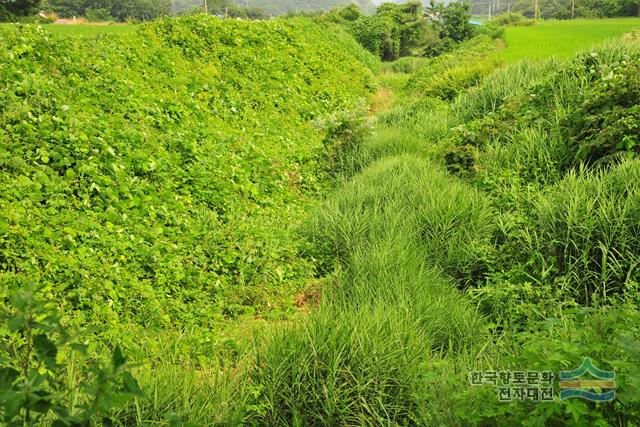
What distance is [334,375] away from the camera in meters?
2.79

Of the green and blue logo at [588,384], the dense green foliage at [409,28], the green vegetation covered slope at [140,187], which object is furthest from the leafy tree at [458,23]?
the green and blue logo at [588,384]

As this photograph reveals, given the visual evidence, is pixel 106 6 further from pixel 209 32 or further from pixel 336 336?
pixel 336 336

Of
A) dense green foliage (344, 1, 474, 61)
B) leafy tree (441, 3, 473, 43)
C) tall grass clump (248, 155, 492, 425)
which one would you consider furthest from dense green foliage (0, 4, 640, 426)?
leafy tree (441, 3, 473, 43)

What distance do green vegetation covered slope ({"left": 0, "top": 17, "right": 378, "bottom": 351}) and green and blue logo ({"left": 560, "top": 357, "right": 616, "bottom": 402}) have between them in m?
2.65

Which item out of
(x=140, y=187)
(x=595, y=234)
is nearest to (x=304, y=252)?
(x=140, y=187)

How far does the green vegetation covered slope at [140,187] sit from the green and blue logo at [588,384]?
265 centimetres

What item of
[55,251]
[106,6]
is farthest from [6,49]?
[106,6]

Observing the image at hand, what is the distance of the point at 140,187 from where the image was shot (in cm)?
521

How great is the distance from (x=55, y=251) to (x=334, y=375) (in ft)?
8.62

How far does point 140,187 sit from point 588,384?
178 inches

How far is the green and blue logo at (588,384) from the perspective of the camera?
75.5 inches

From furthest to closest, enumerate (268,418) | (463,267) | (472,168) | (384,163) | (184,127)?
1. (184,127)
2. (384,163)
3. (472,168)
4. (463,267)
5. (268,418)

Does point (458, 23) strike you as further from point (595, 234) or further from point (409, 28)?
point (595, 234)

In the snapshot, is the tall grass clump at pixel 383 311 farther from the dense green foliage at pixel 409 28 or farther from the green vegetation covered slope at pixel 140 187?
the dense green foliage at pixel 409 28
